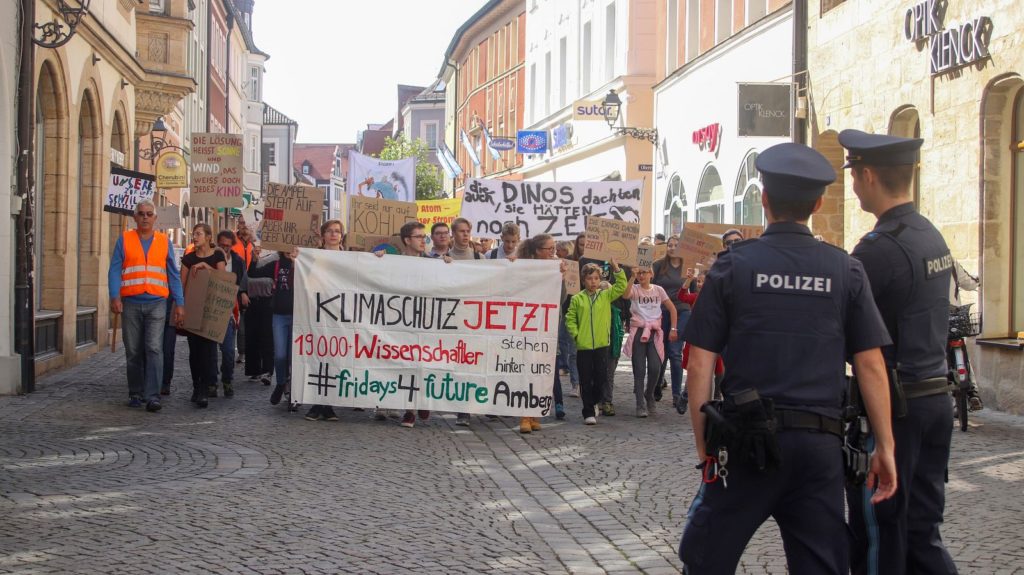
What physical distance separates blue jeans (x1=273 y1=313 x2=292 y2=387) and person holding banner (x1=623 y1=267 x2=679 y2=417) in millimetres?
3328

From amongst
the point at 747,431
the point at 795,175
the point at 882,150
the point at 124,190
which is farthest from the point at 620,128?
the point at 747,431

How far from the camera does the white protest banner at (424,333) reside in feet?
40.0

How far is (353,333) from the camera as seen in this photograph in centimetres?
1236

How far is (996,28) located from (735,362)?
1087 centimetres

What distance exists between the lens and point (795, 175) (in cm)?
425

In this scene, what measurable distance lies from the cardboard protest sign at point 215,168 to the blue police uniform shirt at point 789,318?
15.2 m

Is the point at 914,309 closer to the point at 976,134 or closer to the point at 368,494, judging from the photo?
the point at 368,494

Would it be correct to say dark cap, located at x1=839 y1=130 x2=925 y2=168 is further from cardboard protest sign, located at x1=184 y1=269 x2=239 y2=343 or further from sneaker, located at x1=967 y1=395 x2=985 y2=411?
cardboard protest sign, located at x1=184 y1=269 x2=239 y2=343

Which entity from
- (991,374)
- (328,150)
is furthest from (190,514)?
(328,150)

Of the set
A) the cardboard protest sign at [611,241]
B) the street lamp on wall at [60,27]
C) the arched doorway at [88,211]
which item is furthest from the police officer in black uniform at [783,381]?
the arched doorway at [88,211]

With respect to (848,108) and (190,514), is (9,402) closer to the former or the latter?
(190,514)

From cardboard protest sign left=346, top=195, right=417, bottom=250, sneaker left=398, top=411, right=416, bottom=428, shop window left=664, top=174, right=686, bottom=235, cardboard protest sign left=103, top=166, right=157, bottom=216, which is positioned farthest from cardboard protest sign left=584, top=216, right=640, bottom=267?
shop window left=664, top=174, right=686, bottom=235

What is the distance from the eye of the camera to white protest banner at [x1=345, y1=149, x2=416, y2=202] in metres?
22.5

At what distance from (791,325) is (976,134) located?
11.1 meters
